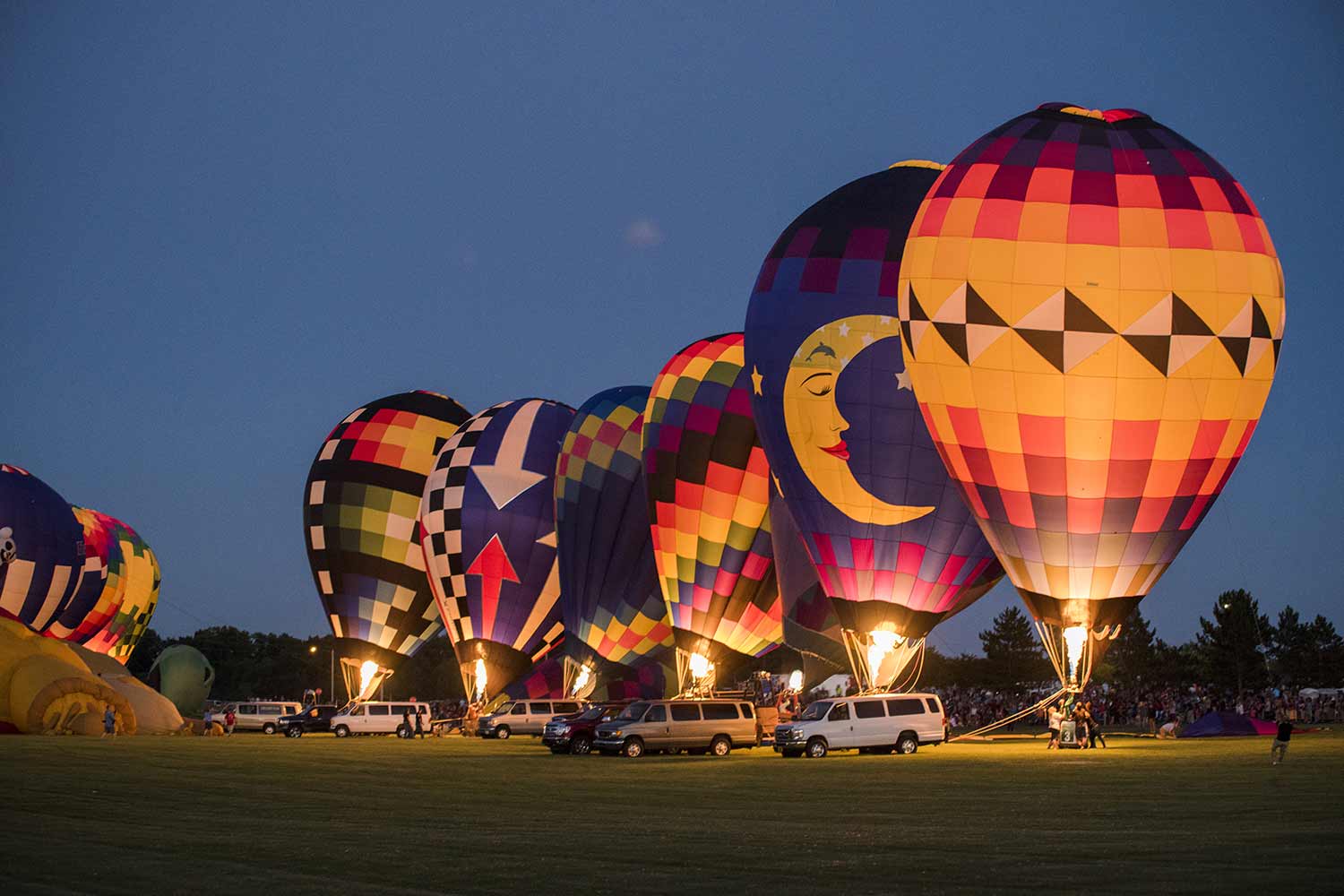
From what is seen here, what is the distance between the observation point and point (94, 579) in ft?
218

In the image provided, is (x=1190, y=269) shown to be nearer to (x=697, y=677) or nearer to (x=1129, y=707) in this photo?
(x=697, y=677)

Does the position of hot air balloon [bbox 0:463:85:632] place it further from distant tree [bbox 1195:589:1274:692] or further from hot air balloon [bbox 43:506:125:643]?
distant tree [bbox 1195:589:1274:692]

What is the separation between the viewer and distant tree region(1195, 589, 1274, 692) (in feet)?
230

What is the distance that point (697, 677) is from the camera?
41.3 metres

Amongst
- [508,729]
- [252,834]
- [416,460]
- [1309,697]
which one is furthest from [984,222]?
[1309,697]

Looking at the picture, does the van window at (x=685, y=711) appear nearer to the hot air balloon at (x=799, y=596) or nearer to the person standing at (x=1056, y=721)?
the person standing at (x=1056, y=721)

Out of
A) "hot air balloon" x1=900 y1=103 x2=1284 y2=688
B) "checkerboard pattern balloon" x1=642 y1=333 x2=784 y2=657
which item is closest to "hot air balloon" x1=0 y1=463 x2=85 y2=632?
"checkerboard pattern balloon" x1=642 y1=333 x2=784 y2=657

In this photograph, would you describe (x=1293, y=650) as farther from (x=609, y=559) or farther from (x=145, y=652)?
(x=145, y=652)

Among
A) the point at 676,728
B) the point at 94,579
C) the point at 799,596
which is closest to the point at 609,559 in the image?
the point at 799,596

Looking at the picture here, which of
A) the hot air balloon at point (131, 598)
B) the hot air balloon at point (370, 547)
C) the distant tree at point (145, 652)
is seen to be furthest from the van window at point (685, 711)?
the distant tree at point (145, 652)

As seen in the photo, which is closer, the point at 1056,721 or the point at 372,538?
the point at 1056,721

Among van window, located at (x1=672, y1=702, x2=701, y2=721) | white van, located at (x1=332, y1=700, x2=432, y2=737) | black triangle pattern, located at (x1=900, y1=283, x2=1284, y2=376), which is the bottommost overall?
van window, located at (x1=672, y1=702, x2=701, y2=721)

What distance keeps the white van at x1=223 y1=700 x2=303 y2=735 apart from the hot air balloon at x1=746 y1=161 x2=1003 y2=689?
22.8 m

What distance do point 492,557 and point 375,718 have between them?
18.4ft
